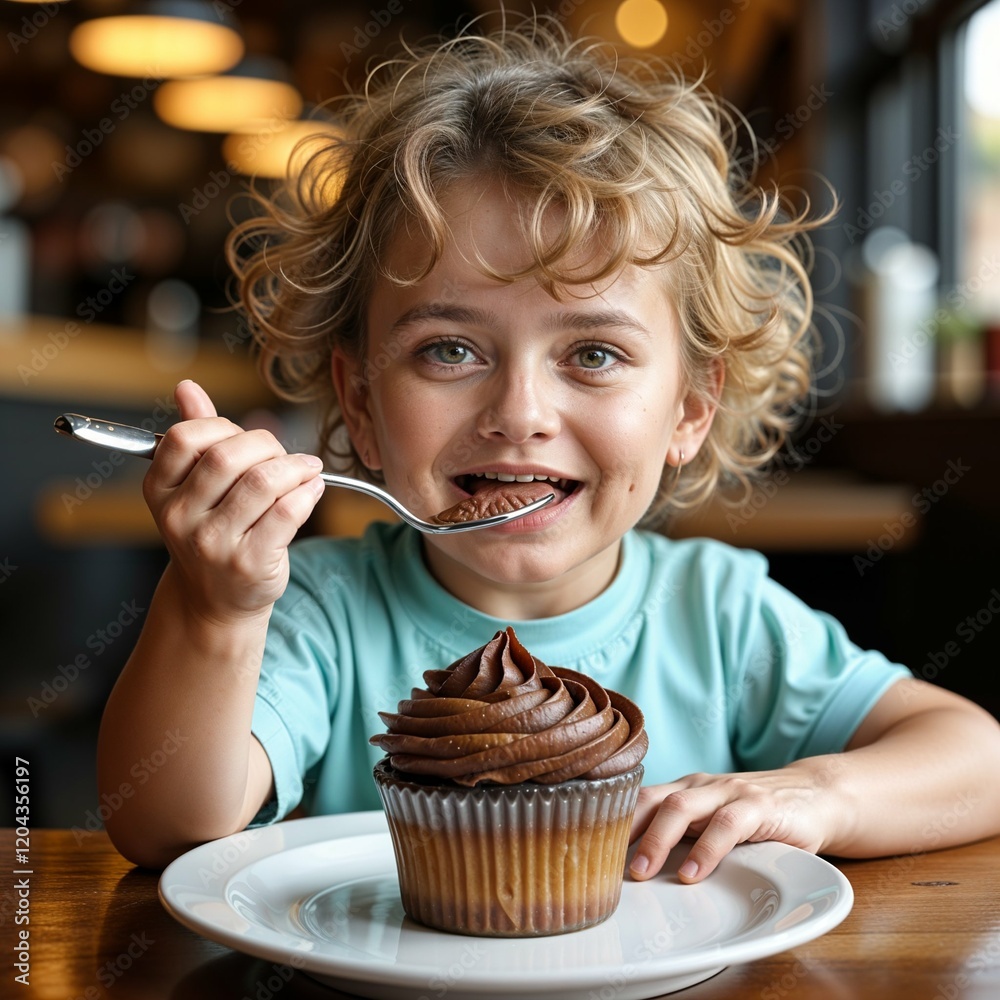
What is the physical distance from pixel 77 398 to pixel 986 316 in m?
4.00

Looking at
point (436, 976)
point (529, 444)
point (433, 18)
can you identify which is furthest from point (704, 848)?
point (433, 18)

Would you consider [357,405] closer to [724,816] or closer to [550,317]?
[550,317]

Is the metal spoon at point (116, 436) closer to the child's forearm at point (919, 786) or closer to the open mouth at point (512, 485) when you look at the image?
the open mouth at point (512, 485)

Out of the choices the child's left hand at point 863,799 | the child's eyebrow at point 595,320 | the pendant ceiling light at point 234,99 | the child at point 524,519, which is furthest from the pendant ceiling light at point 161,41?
the child's left hand at point 863,799

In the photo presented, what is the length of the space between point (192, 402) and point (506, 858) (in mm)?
473

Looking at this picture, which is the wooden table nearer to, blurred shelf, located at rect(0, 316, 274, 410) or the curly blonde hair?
the curly blonde hair

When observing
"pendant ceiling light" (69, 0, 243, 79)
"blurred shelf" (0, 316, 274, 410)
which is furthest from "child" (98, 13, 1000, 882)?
"pendant ceiling light" (69, 0, 243, 79)

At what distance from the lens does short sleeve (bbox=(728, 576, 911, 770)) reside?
4.83 feet

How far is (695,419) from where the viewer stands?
5.40 feet

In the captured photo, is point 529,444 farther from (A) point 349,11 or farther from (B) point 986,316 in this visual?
(A) point 349,11

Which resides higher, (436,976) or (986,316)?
(986,316)

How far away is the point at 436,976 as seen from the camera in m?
0.75

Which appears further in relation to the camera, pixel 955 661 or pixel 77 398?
pixel 77 398

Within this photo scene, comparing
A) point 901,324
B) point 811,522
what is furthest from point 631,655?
point 901,324
